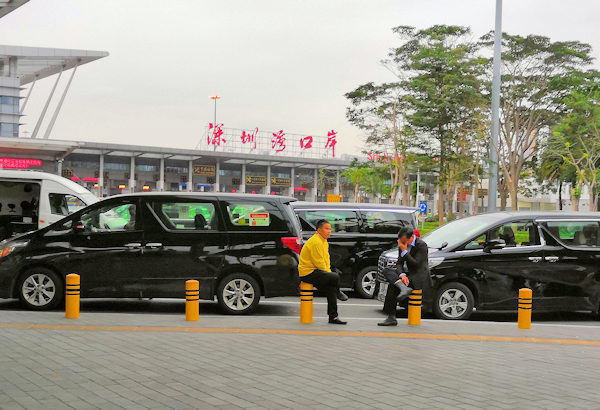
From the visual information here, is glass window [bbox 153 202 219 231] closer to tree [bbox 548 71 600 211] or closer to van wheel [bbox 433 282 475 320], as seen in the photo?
van wheel [bbox 433 282 475 320]

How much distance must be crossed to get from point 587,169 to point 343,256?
34568mm

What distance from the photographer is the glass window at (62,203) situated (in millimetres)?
17078

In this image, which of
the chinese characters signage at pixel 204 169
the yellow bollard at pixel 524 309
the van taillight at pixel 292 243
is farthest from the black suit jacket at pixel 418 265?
the chinese characters signage at pixel 204 169

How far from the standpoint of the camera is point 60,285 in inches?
420

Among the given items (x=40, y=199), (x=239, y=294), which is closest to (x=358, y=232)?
(x=239, y=294)

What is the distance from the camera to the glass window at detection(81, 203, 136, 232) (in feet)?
35.3

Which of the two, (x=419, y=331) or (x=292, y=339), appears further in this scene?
(x=419, y=331)

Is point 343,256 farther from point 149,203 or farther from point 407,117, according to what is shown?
point 407,117

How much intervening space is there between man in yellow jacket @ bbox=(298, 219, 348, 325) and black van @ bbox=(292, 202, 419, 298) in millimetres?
3970

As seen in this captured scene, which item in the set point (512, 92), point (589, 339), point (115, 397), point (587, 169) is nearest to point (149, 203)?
point (115, 397)

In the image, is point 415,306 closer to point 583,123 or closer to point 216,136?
point 583,123

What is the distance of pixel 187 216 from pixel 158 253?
76 centimetres

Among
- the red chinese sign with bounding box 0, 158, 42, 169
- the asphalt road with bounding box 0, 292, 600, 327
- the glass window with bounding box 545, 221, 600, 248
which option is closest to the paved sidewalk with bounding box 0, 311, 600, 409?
the asphalt road with bounding box 0, 292, 600, 327

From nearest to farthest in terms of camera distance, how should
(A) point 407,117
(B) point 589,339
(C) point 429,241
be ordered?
(B) point 589,339
(C) point 429,241
(A) point 407,117
